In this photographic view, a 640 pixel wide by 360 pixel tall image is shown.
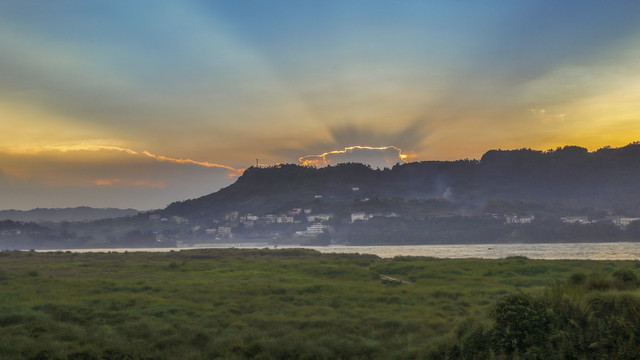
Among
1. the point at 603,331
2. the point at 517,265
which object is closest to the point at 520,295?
the point at 603,331

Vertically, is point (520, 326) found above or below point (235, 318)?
above

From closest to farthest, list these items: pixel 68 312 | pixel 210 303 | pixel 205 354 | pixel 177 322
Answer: pixel 205 354, pixel 177 322, pixel 68 312, pixel 210 303

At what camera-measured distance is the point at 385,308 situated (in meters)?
27.4

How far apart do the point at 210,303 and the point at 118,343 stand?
402 inches

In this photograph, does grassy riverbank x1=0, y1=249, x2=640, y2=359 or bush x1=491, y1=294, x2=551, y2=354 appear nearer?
bush x1=491, y1=294, x2=551, y2=354

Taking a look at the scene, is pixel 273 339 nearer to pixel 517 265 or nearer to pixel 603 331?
pixel 603 331

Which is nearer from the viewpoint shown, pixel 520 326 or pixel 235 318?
pixel 520 326

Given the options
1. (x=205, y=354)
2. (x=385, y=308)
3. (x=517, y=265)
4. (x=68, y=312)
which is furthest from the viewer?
(x=517, y=265)

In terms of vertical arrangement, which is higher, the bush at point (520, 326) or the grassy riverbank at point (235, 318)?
the bush at point (520, 326)

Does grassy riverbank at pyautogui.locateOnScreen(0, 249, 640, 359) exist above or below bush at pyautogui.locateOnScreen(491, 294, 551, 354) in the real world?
below

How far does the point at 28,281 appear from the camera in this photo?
4066 centimetres

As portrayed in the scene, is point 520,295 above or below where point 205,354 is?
above

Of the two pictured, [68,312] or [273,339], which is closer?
[273,339]

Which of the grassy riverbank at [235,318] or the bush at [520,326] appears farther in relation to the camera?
the grassy riverbank at [235,318]
